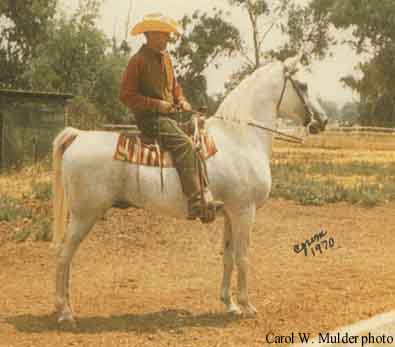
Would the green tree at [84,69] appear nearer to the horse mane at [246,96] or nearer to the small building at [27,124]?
the small building at [27,124]

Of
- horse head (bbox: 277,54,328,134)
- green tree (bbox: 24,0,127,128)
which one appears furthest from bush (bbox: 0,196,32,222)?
green tree (bbox: 24,0,127,128)

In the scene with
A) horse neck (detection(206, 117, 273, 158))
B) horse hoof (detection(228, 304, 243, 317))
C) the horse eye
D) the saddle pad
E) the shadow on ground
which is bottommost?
the shadow on ground

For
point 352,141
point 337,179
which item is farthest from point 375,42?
point 337,179

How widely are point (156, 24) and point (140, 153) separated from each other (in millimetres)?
1332

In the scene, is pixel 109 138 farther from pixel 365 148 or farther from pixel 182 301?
pixel 365 148

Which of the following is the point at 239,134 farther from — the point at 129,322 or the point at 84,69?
the point at 84,69

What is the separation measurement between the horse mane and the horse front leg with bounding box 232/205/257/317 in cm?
102

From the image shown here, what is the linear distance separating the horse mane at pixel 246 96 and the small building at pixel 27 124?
14.4 meters

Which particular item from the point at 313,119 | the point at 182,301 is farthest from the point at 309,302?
the point at 313,119

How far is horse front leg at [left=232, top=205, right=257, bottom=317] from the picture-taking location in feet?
22.9

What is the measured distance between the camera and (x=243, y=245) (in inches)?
277

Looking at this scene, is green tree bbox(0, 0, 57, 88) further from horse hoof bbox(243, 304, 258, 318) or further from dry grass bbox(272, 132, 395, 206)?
horse hoof bbox(243, 304, 258, 318)

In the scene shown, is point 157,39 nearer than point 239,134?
Yes

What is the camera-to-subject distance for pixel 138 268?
9.67 metres
